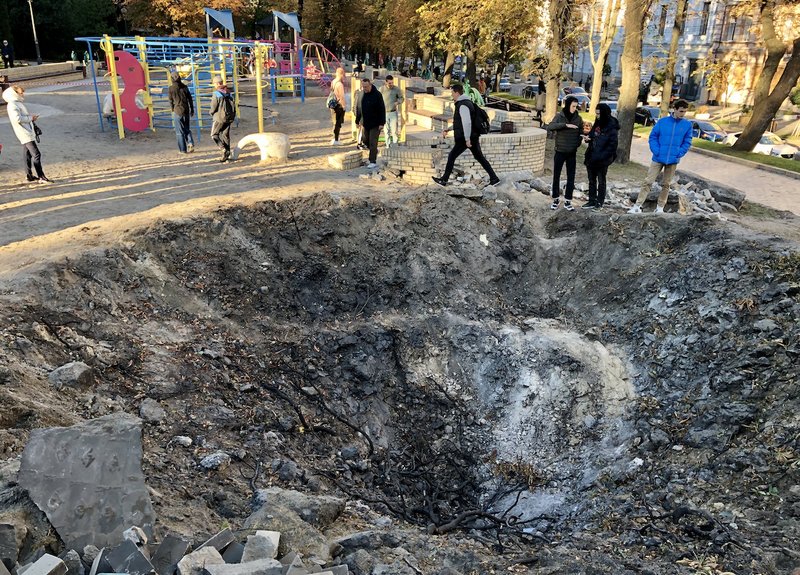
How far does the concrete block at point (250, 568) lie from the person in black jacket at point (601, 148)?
25.0ft

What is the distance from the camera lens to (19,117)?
386 inches

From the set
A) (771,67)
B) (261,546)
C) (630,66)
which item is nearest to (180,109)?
(630,66)

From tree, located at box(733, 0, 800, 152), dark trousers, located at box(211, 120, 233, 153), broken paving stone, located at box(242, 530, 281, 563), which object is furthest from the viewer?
tree, located at box(733, 0, 800, 152)

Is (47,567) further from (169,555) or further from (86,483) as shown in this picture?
(86,483)

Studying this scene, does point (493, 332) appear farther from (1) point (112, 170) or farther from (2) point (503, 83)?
(2) point (503, 83)

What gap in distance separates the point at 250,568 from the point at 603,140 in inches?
312

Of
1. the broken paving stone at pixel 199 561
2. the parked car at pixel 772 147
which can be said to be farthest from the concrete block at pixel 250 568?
the parked car at pixel 772 147

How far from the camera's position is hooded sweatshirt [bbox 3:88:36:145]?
9.74 m

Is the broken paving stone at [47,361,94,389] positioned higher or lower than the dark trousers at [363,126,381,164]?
lower

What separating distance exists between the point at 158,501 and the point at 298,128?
1415 cm

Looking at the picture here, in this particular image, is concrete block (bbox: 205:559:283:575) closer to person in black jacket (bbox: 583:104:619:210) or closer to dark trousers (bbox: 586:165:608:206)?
person in black jacket (bbox: 583:104:619:210)

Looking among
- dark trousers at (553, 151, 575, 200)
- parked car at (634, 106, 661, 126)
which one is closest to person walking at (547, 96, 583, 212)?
dark trousers at (553, 151, 575, 200)

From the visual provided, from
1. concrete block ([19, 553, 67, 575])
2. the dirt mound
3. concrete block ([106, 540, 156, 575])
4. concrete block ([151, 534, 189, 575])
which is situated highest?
concrete block ([19, 553, 67, 575])

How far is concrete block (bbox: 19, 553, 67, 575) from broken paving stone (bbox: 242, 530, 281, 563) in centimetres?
83
